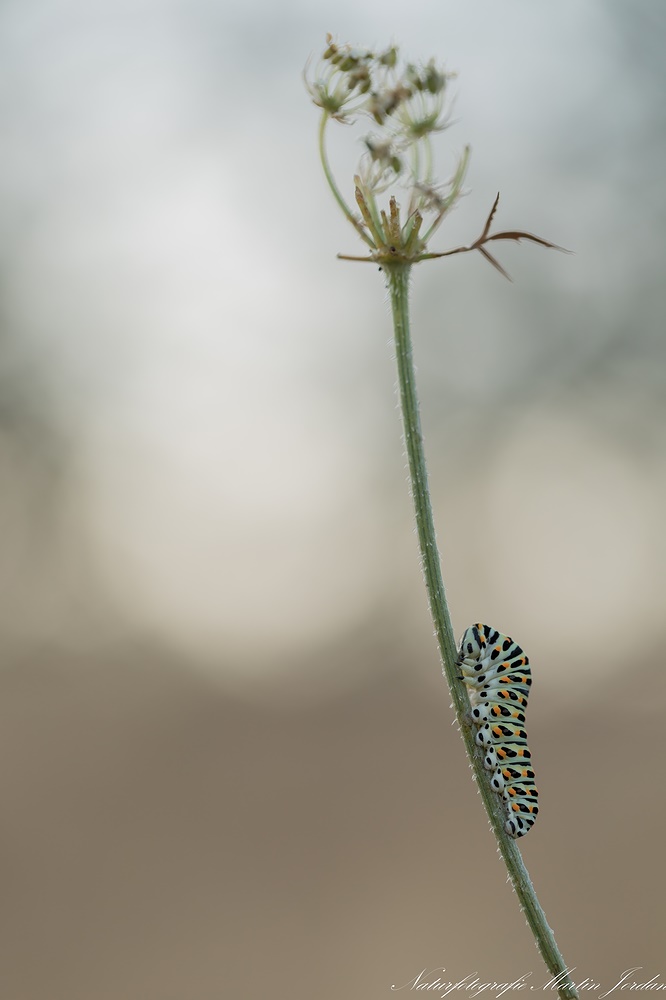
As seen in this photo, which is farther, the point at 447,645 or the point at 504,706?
the point at 504,706

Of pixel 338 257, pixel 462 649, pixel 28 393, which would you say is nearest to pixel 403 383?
pixel 338 257

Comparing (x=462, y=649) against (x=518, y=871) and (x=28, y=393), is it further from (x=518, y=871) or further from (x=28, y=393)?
(x=28, y=393)

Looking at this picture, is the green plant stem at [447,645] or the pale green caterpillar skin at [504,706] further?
the pale green caterpillar skin at [504,706]

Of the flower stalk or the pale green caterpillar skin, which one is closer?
the flower stalk

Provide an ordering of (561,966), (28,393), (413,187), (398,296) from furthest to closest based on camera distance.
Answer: (28,393) < (413,187) < (398,296) < (561,966)
